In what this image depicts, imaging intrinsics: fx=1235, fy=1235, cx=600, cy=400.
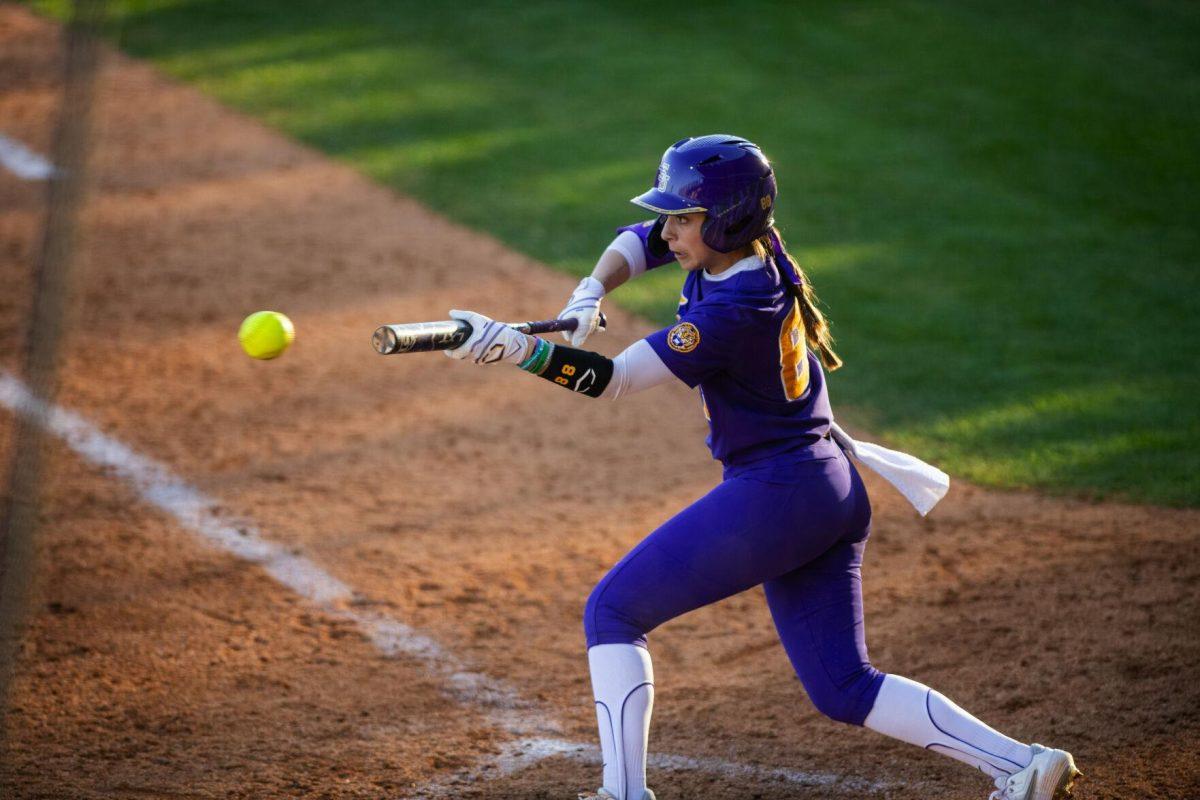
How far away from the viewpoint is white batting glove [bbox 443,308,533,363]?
11.9ft

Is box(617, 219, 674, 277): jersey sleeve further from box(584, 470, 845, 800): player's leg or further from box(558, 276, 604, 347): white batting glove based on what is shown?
box(584, 470, 845, 800): player's leg

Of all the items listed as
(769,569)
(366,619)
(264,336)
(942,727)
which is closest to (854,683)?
(942,727)

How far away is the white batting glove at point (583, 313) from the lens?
4.18 m

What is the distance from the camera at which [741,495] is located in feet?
12.2

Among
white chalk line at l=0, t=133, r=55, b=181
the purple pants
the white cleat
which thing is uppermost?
the purple pants

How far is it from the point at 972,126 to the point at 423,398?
6.74 m

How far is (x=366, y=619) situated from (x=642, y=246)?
2255 millimetres

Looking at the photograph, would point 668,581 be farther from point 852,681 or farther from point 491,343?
point 491,343

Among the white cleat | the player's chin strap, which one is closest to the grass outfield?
the player's chin strap

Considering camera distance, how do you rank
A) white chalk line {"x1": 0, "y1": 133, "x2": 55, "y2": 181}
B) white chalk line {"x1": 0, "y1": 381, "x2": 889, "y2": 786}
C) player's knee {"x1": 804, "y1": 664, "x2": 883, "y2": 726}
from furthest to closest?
white chalk line {"x1": 0, "y1": 133, "x2": 55, "y2": 181} → white chalk line {"x1": 0, "y1": 381, "x2": 889, "y2": 786} → player's knee {"x1": 804, "y1": 664, "x2": 883, "y2": 726}

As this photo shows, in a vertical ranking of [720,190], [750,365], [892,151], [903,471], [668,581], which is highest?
[720,190]

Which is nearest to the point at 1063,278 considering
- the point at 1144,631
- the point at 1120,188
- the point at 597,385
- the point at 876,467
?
the point at 1120,188

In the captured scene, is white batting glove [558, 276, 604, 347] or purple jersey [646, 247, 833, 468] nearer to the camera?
purple jersey [646, 247, 833, 468]

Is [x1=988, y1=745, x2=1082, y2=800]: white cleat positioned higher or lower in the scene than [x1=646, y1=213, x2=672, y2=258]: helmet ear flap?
lower
